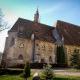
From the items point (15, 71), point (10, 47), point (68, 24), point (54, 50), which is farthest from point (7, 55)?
point (68, 24)

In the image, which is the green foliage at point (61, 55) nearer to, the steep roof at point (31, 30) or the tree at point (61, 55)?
the tree at point (61, 55)

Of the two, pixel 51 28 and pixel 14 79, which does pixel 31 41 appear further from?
pixel 14 79

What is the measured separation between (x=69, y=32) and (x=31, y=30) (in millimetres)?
12316

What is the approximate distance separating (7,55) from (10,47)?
6.72ft

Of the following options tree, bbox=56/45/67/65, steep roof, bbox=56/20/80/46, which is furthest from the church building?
tree, bbox=56/45/67/65

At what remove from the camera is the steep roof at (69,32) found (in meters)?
49.7

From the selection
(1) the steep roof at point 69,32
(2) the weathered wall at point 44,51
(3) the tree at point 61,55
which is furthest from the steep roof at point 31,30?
(1) the steep roof at point 69,32

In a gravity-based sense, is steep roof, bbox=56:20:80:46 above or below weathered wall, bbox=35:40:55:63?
above

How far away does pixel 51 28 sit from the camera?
169ft

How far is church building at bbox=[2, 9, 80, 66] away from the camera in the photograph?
42.8 m

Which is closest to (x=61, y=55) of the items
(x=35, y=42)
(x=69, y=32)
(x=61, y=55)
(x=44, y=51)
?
(x=61, y=55)

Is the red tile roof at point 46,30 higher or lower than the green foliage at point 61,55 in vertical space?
higher

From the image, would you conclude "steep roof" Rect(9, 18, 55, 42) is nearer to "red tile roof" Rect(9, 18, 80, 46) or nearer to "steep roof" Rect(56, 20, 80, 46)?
"red tile roof" Rect(9, 18, 80, 46)

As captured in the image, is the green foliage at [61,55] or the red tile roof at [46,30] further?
the green foliage at [61,55]
